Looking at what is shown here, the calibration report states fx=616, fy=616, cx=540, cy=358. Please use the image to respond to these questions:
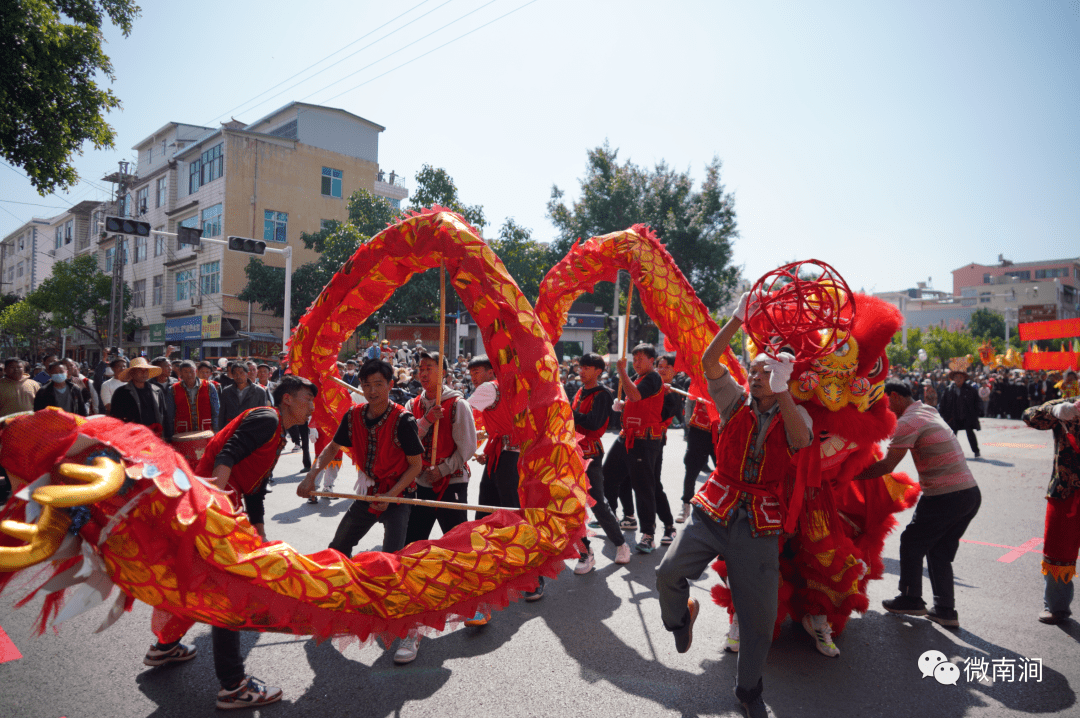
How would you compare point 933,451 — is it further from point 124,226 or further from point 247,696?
point 124,226

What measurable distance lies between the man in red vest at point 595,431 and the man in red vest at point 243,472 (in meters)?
2.54

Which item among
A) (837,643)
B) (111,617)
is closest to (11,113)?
(111,617)

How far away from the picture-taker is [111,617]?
7.66ft

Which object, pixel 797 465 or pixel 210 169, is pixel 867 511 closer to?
pixel 797 465

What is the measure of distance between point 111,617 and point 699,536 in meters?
2.52

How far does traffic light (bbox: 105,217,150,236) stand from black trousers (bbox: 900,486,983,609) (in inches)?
578

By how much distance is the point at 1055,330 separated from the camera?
1731 cm

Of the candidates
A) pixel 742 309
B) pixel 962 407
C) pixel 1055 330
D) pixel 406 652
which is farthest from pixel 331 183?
pixel 742 309

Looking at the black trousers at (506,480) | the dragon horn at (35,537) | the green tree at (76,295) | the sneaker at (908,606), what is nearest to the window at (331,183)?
the green tree at (76,295)

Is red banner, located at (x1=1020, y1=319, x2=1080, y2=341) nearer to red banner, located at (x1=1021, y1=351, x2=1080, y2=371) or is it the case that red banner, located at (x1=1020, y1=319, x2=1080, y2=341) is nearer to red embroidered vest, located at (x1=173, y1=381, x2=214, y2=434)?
red banner, located at (x1=1021, y1=351, x2=1080, y2=371)

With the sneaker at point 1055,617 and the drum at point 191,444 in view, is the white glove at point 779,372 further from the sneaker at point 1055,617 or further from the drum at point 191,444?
the drum at point 191,444

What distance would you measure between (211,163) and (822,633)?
32.6 m

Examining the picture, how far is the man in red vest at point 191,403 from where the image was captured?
7594 mm

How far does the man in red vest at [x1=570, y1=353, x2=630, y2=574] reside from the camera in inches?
→ 210
